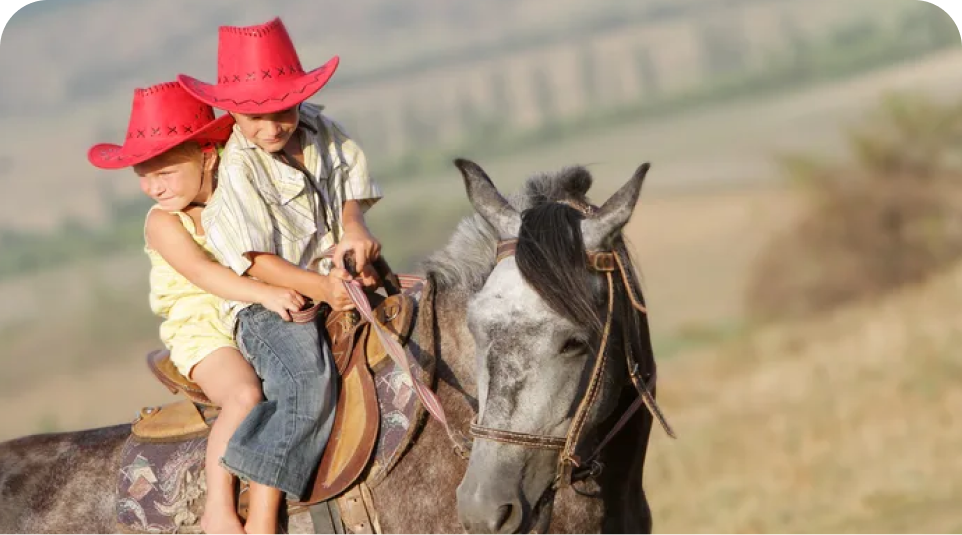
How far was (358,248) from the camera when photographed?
4.51m

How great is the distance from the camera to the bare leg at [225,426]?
14.6ft

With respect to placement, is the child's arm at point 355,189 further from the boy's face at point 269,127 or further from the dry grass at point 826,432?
the dry grass at point 826,432

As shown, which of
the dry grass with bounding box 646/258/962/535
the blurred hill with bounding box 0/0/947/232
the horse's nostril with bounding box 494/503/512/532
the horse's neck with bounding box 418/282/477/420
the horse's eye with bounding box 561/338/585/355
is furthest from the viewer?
the blurred hill with bounding box 0/0/947/232

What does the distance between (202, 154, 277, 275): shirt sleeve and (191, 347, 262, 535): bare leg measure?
1.29ft

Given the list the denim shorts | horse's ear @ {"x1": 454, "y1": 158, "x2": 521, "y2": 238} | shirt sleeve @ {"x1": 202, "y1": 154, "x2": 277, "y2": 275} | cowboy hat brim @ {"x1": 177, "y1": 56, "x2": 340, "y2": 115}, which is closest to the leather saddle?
the denim shorts

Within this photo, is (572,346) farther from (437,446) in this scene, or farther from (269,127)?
(269,127)

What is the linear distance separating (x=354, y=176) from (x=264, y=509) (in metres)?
Result: 1.41

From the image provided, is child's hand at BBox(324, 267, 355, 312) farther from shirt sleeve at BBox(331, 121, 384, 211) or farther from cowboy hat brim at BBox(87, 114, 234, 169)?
cowboy hat brim at BBox(87, 114, 234, 169)

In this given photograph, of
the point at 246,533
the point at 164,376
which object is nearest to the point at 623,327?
the point at 246,533

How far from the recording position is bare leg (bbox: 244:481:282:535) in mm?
4379

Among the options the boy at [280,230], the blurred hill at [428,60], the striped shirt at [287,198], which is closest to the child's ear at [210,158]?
the striped shirt at [287,198]

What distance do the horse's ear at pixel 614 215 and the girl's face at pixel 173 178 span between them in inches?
68.9

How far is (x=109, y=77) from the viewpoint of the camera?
101 ft

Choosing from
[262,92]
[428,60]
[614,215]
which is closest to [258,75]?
[262,92]
